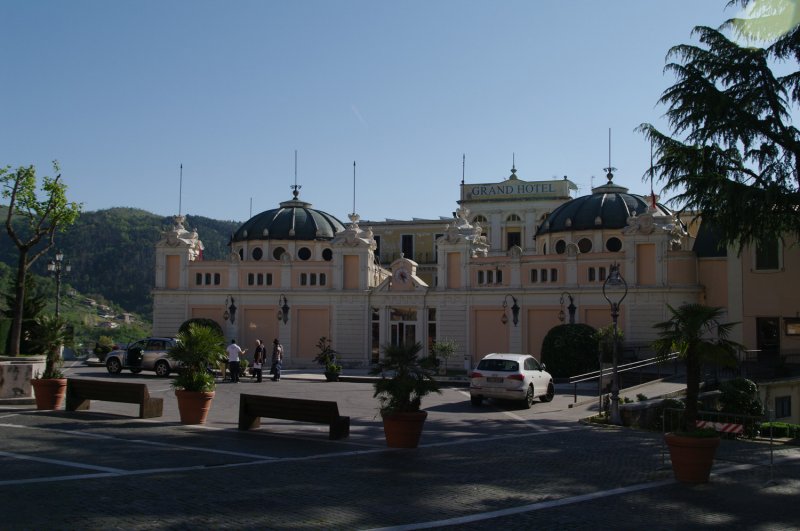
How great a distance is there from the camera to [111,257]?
12131 centimetres

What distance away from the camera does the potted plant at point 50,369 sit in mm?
19797

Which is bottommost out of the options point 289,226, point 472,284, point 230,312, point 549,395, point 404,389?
point 549,395

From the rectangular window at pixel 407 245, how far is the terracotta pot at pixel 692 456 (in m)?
48.7

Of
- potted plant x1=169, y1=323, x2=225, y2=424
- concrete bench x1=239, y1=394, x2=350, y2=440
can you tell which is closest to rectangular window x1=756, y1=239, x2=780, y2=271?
concrete bench x1=239, y1=394, x2=350, y2=440

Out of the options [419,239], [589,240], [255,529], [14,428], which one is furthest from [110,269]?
[255,529]

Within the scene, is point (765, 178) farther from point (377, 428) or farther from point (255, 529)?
point (255, 529)

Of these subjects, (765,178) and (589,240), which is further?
(589,240)

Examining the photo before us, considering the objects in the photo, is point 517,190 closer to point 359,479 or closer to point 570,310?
point 570,310

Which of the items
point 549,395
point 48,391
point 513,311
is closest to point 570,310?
point 513,311

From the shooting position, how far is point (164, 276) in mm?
43906

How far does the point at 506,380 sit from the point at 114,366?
65.8ft

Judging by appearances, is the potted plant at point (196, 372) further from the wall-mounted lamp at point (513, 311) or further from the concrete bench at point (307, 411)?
the wall-mounted lamp at point (513, 311)

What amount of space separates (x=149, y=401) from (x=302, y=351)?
78.5ft

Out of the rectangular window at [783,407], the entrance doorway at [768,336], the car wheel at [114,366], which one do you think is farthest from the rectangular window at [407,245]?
the rectangular window at [783,407]
